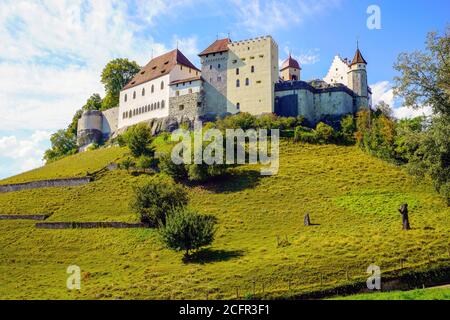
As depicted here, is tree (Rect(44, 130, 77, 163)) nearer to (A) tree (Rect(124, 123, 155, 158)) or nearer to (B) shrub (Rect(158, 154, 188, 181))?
(A) tree (Rect(124, 123, 155, 158))

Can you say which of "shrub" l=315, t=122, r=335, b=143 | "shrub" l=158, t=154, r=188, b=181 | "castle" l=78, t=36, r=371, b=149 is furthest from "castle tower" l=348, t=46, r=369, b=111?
"shrub" l=158, t=154, r=188, b=181

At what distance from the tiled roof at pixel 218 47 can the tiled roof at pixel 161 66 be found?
17.1 ft

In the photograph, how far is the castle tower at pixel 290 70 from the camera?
314 feet

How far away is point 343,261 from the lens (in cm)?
3447

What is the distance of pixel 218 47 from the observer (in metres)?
85.0

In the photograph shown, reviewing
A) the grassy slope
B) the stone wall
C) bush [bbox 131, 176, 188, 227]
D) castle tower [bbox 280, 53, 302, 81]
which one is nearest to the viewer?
the grassy slope

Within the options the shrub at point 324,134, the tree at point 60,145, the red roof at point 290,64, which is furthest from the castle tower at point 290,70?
the tree at point 60,145

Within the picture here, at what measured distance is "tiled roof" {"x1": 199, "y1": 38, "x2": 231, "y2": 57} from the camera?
275 ft

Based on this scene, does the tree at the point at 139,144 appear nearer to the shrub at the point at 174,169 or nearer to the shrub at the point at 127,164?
the shrub at the point at 127,164

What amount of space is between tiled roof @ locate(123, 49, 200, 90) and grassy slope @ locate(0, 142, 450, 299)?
27.1 meters

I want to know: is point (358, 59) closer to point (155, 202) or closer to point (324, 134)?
point (324, 134)

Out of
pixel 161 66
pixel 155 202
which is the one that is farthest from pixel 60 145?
pixel 155 202

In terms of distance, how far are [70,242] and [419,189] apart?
34.4m

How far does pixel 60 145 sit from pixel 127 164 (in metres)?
43.7
